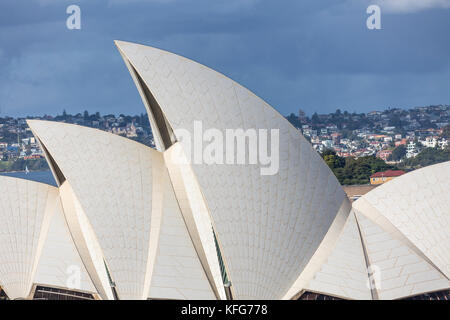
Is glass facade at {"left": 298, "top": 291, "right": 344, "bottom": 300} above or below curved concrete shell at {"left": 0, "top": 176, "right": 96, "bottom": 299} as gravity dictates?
below

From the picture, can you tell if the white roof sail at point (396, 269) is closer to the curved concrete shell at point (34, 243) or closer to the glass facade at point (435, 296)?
the glass facade at point (435, 296)

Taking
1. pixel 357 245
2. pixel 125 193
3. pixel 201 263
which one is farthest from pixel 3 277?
pixel 357 245

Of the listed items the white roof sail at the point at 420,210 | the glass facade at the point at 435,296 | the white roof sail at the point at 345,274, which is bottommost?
the glass facade at the point at 435,296

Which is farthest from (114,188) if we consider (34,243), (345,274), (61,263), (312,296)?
(345,274)

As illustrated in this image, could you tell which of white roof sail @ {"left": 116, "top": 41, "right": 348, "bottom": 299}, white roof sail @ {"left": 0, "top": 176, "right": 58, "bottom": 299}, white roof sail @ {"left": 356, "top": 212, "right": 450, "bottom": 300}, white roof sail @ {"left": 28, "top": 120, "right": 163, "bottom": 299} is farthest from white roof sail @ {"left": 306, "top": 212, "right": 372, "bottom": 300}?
white roof sail @ {"left": 0, "top": 176, "right": 58, "bottom": 299}

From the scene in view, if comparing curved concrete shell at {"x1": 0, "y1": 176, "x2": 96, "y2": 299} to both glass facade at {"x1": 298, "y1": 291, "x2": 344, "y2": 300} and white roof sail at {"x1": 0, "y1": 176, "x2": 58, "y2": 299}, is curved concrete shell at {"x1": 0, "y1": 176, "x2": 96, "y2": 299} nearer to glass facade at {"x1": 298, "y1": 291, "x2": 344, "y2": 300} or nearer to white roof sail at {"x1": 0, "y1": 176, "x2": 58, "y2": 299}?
white roof sail at {"x1": 0, "y1": 176, "x2": 58, "y2": 299}

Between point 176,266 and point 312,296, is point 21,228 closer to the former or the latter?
point 176,266

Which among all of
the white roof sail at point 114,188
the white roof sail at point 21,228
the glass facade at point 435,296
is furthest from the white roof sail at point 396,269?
the white roof sail at point 21,228
